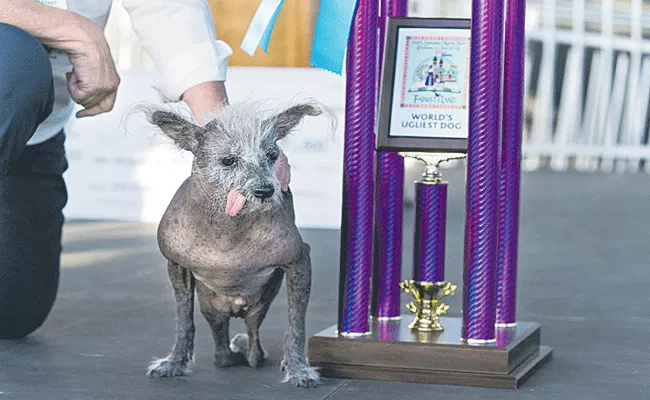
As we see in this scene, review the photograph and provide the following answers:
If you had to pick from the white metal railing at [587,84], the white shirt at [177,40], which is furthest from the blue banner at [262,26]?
the white metal railing at [587,84]

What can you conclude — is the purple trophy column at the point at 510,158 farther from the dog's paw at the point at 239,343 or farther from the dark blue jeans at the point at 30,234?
the dark blue jeans at the point at 30,234

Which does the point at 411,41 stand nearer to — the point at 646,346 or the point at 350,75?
the point at 350,75

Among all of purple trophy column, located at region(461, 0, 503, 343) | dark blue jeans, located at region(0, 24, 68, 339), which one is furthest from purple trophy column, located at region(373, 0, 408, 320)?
dark blue jeans, located at region(0, 24, 68, 339)

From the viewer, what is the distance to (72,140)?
277 inches

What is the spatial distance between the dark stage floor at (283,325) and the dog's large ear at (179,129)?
0.55 metres

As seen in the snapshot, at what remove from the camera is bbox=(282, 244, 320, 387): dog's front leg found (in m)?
2.60

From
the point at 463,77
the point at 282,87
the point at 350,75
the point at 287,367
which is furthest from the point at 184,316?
the point at 282,87

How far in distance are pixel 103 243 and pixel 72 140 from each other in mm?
1133

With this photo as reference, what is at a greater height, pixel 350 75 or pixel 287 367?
pixel 350 75

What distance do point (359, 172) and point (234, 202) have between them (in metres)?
0.46

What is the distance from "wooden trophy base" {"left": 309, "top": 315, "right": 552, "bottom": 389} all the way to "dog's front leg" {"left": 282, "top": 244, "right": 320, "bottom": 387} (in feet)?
0.33

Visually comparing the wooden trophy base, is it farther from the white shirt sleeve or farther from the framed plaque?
the white shirt sleeve

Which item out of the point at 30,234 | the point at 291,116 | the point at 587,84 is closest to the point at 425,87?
the point at 291,116

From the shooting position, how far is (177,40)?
280 centimetres
